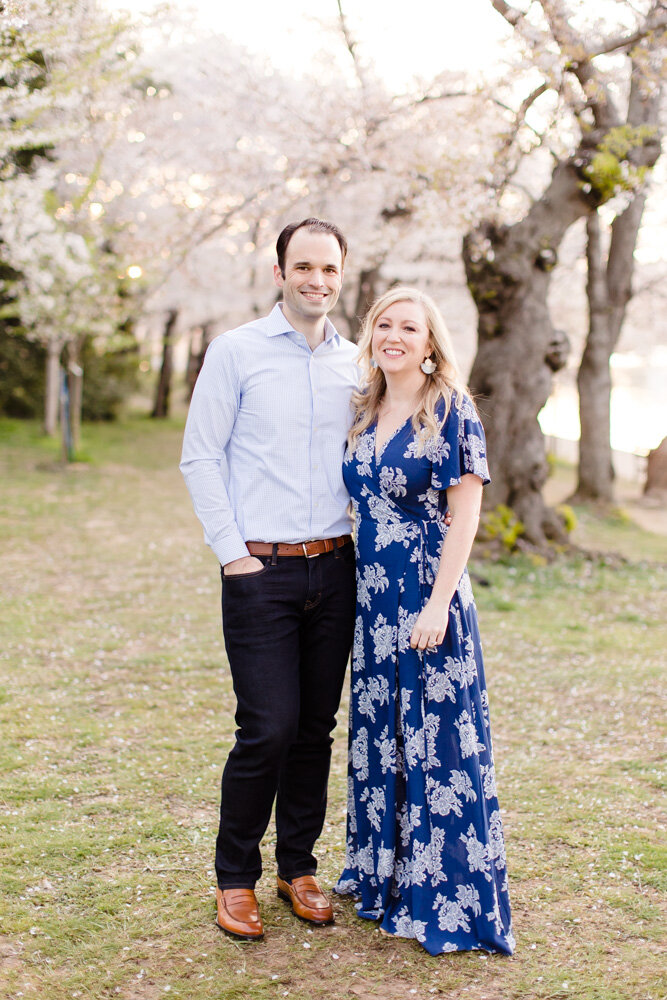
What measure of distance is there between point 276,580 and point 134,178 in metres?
16.0

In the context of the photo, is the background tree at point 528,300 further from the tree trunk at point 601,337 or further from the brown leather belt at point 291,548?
the brown leather belt at point 291,548

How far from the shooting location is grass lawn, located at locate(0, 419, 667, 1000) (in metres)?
2.79

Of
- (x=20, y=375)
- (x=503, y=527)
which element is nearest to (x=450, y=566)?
(x=503, y=527)

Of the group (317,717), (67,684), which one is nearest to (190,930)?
(317,717)

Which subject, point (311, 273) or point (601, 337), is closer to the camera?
point (311, 273)

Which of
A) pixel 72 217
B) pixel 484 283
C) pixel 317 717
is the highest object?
pixel 72 217

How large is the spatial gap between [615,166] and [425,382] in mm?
6289

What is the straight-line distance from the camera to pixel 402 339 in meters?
2.93

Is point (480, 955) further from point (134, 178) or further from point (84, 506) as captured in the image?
point (134, 178)

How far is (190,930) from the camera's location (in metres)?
3.00

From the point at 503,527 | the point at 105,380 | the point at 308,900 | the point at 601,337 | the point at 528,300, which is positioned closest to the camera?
the point at 308,900

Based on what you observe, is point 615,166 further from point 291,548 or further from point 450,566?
point 291,548

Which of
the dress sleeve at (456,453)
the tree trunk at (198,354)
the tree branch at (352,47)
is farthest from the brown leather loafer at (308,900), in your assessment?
the tree trunk at (198,354)

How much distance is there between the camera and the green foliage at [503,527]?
9.04 meters
